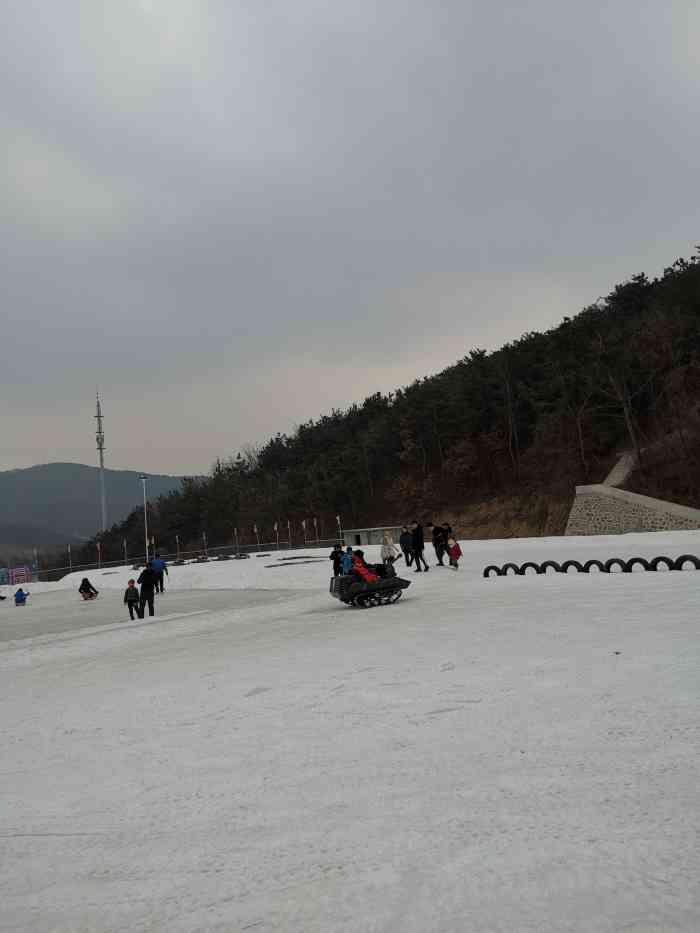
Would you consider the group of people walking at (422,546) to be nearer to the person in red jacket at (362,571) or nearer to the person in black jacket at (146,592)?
the person in red jacket at (362,571)

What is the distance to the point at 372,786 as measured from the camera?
5355 mm

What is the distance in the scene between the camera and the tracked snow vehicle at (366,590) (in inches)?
699

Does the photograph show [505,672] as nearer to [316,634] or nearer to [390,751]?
[390,751]

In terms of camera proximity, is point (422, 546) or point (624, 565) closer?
point (624, 565)

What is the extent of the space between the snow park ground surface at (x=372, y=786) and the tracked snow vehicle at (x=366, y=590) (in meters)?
5.47

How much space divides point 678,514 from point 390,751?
34128 millimetres

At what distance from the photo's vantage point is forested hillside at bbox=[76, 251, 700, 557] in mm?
53250

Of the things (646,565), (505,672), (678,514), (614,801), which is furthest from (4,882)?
(678,514)

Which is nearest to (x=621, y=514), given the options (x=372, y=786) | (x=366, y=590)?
(x=366, y=590)

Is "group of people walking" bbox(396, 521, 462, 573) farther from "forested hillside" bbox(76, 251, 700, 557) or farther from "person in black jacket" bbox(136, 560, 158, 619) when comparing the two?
"forested hillside" bbox(76, 251, 700, 557)

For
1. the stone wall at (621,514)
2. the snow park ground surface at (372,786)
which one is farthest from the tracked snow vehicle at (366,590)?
the stone wall at (621,514)

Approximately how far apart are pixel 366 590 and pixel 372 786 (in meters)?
12.4

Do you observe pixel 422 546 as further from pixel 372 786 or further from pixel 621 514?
pixel 372 786

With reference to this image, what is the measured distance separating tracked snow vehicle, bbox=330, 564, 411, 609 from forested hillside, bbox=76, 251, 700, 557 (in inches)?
1218
